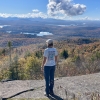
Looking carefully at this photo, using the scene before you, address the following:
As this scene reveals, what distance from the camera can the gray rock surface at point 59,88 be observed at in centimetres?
605

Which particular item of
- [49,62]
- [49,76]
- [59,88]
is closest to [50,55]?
[49,62]

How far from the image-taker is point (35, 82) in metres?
8.00

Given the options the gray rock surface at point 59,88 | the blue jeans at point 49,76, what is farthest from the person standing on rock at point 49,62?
the gray rock surface at point 59,88

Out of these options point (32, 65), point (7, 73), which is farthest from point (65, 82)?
point (32, 65)

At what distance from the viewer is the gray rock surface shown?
19.9ft

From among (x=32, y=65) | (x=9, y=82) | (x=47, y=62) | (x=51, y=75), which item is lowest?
(x=32, y=65)

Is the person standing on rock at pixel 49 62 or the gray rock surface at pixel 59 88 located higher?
the person standing on rock at pixel 49 62

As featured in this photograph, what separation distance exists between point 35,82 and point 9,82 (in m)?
1.04

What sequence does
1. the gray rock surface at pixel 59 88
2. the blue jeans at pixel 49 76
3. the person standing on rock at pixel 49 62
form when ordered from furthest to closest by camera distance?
the gray rock surface at pixel 59 88, the blue jeans at pixel 49 76, the person standing on rock at pixel 49 62

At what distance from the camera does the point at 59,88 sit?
6566 millimetres

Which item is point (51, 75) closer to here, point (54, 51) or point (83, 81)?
point (54, 51)

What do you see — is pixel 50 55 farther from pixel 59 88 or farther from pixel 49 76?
pixel 59 88

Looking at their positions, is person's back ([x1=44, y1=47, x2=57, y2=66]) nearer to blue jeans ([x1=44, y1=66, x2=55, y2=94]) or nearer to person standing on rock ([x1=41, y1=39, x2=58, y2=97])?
person standing on rock ([x1=41, y1=39, x2=58, y2=97])

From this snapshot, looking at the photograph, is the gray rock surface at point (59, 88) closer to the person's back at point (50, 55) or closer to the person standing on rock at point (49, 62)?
the person standing on rock at point (49, 62)
